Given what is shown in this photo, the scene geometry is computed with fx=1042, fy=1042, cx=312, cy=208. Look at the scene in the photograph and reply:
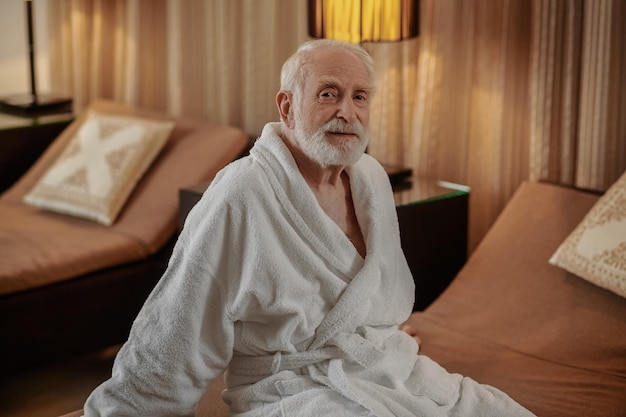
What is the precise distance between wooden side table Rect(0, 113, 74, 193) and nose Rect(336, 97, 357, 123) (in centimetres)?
220

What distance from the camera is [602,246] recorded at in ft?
8.07

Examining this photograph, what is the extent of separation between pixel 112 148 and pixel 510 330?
1.59 metres

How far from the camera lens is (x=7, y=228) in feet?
10.9

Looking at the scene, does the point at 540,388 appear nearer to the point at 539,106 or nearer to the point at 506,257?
the point at 506,257

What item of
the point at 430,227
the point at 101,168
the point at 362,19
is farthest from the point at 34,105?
the point at 430,227

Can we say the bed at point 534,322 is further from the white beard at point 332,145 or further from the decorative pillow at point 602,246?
the white beard at point 332,145

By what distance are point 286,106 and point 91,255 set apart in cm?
129

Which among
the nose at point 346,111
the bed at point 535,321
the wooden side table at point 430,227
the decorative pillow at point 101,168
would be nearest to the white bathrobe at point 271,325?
the nose at point 346,111

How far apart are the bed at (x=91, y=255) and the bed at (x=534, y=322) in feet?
2.90

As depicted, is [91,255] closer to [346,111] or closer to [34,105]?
[34,105]

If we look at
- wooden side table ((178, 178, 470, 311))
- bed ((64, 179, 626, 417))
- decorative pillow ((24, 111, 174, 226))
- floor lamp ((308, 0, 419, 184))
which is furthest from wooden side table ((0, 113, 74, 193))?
bed ((64, 179, 626, 417))

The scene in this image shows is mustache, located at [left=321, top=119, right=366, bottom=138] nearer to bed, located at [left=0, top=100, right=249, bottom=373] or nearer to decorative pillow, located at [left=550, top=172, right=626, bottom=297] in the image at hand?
decorative pillow, located at [left=550, top=172, right=626, bottom=297]

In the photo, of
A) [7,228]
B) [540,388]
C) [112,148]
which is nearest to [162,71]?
[112,148]

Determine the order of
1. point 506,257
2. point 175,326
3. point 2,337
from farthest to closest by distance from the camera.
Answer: point 2,337, point 506,257, point 175,326
